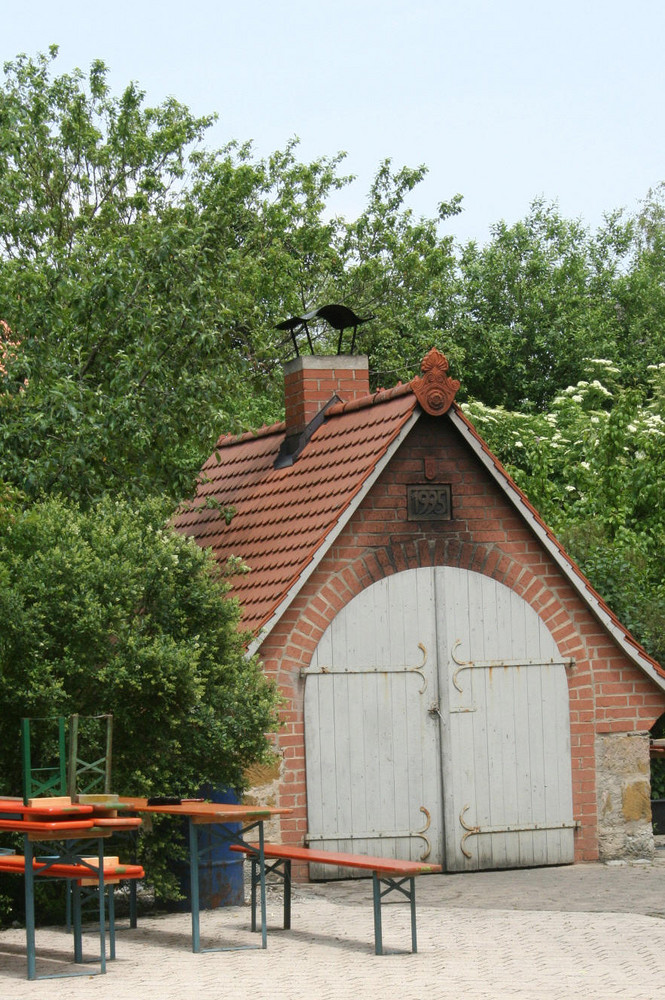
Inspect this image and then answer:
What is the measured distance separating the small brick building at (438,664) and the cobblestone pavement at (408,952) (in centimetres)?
97

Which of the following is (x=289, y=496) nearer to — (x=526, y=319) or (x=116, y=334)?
(x=116, y=334)

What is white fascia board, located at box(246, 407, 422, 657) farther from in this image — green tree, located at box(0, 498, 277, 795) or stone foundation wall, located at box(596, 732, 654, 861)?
stone foundation wall, located at box(596, 732, 654, 861)

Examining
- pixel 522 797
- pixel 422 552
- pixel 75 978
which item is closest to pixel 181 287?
pixel 422 552

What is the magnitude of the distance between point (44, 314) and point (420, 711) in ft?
20.5

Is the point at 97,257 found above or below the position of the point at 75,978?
above

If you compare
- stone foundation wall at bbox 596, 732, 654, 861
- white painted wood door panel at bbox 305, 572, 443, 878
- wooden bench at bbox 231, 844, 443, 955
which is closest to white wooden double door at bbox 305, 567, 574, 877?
white painted wood door panel at bbox 305, 572, 443, 878

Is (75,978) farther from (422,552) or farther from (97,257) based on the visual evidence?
(97,257)

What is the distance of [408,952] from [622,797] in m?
5.63

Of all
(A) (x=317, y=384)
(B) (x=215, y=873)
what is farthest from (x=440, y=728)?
(A) (x=317, y=384)

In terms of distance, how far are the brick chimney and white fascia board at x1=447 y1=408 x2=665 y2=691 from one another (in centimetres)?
235

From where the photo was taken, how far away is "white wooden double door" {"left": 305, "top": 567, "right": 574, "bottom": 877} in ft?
47.8

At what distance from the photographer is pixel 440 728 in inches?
589

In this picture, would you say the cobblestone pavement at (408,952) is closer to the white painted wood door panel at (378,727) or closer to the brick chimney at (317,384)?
the white painted wood door panel at (378,727)

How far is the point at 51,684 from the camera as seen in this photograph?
11.7 meters
